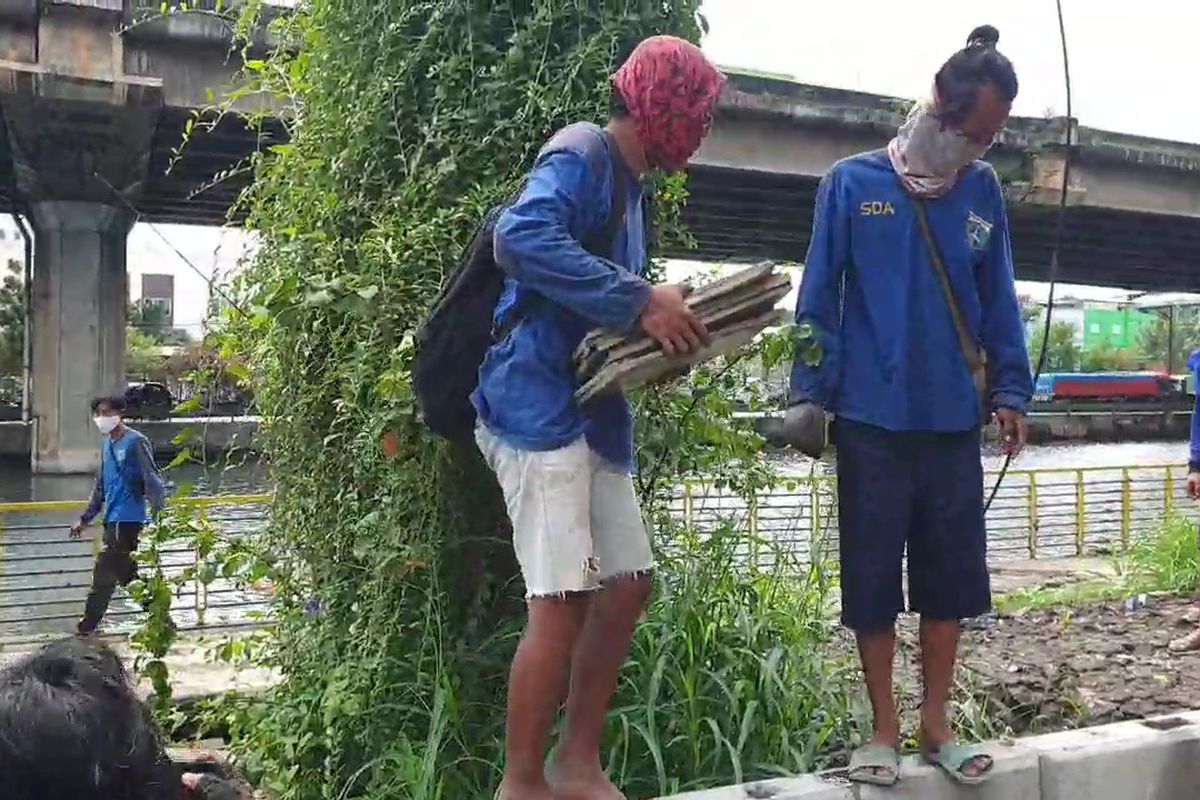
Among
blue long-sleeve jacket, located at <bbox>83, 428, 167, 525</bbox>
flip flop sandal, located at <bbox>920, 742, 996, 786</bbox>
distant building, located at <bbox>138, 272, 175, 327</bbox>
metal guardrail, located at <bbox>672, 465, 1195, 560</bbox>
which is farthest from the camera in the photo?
distant building, located at <bbox>138, 272, 175, 327</bbox>

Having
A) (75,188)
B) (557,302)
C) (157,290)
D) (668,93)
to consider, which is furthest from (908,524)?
(157,290)

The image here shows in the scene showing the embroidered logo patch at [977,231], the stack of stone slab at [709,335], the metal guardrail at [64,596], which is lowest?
the metal guardrail at [64,596]

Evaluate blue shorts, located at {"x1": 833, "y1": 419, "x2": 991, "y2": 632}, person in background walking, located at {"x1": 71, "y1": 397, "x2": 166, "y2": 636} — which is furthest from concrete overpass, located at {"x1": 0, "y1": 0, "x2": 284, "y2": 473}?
blue shorts, located at {"x1": 833, "y1": 419, "x2": 991, "y2": 632}

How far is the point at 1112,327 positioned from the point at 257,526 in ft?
318

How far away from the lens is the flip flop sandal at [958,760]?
10.8 ft

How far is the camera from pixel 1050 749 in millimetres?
3496

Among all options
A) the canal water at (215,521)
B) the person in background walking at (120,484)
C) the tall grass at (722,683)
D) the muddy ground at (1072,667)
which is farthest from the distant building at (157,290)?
the tall grass at (722,683)

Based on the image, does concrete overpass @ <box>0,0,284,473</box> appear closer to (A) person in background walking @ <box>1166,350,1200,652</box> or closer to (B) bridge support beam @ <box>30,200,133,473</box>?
(B) bridge support beam @ <box>30,200,133,473</box>

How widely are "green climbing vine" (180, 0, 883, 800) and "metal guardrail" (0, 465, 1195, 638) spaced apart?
1.25ft

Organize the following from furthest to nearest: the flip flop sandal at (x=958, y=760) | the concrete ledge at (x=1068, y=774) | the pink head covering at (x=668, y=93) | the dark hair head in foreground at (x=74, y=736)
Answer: the flip flop sandal at (x=958, y=760)
the concrete ledge at (x=1068, y=774)
the pink head covering at (x=668, y=93)
the dark hair head in foreground at (x=74, y=736)

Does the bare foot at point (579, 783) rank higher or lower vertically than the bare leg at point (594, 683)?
lower

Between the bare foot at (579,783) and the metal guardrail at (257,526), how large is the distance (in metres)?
1.30

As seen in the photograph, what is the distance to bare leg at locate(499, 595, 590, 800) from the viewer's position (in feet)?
8.98

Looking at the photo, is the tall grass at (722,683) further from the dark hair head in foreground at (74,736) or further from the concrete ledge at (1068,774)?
the dark hair head in foreground at (74,736)
